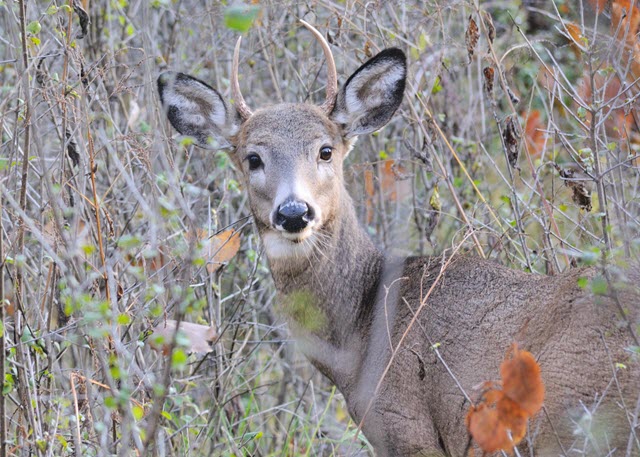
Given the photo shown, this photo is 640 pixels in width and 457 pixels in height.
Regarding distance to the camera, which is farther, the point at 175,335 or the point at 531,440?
the point at 531,440

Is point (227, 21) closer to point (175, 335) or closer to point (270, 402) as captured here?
point (175, 335)

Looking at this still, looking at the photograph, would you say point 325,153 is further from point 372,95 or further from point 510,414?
point 510,414

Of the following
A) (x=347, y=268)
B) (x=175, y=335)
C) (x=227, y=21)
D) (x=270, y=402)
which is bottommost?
(x=270, y=402)

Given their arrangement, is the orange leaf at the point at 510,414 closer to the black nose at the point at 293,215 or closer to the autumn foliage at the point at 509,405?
the autumn foliage at the point at 509,405

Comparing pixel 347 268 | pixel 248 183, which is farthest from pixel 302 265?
pixel 248 183

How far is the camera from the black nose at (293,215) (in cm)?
488

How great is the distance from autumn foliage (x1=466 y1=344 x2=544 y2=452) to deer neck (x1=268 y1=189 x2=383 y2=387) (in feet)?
5.67

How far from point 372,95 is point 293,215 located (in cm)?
138

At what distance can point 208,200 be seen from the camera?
263 inches

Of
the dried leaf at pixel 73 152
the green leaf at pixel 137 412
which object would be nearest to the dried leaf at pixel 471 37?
the dried leaf at pixel 73 152

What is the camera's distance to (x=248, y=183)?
5613 millimetres

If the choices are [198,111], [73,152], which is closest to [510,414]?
[73,152]

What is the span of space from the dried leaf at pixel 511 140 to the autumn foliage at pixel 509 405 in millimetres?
2290

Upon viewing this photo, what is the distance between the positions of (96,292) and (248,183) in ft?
3.67
